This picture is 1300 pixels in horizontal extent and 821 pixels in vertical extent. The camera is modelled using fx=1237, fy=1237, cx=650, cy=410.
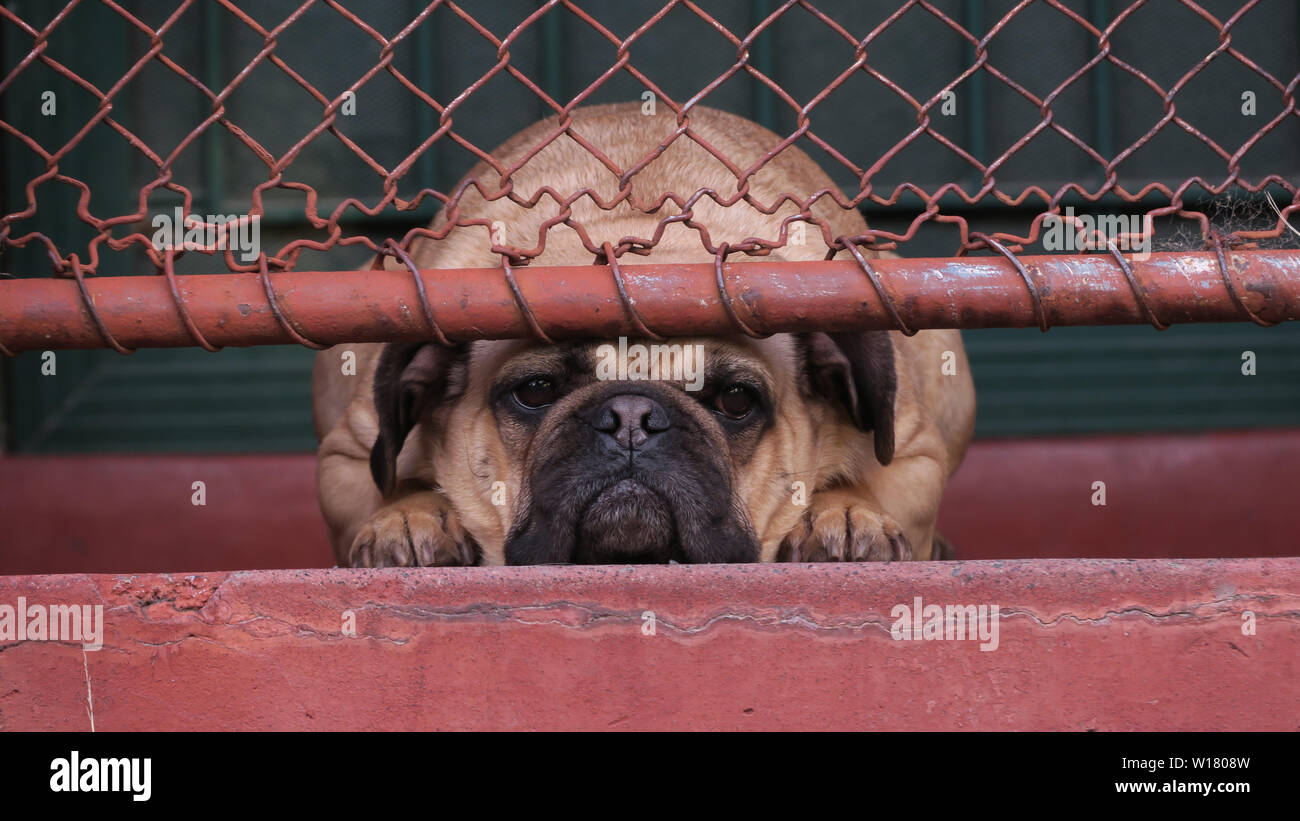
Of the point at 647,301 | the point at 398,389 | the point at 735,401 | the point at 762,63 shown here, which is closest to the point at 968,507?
the point at 735,401

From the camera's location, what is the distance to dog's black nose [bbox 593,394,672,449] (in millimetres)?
2666

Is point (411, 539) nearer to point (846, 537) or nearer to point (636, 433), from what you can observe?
point (636, 433)

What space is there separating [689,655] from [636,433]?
2.66 ft

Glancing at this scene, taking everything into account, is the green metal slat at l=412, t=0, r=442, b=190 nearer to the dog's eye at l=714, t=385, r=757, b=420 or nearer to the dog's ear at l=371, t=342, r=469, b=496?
the dog's ear at l=371, t=342, r=469, b=496

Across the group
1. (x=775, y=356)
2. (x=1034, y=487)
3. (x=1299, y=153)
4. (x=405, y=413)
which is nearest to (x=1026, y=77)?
(x=1299, y=153)

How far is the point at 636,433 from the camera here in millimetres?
Result: 2676

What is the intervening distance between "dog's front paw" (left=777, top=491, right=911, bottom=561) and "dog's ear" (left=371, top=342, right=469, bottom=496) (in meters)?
0.96

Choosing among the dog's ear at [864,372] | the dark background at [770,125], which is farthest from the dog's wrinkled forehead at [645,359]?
the dark background at [770,125]

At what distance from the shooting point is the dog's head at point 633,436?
8.81 ft

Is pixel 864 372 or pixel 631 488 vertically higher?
pixel 864 372

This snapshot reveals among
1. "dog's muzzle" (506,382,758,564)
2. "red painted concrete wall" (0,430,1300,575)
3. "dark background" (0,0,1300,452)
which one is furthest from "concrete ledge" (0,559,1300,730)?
"dark background" (0,0,1300,452)

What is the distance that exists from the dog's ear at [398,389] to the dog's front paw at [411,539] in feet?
0.32

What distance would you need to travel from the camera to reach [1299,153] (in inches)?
237

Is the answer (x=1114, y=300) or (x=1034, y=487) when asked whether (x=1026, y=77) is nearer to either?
(x=1034, y=487)
